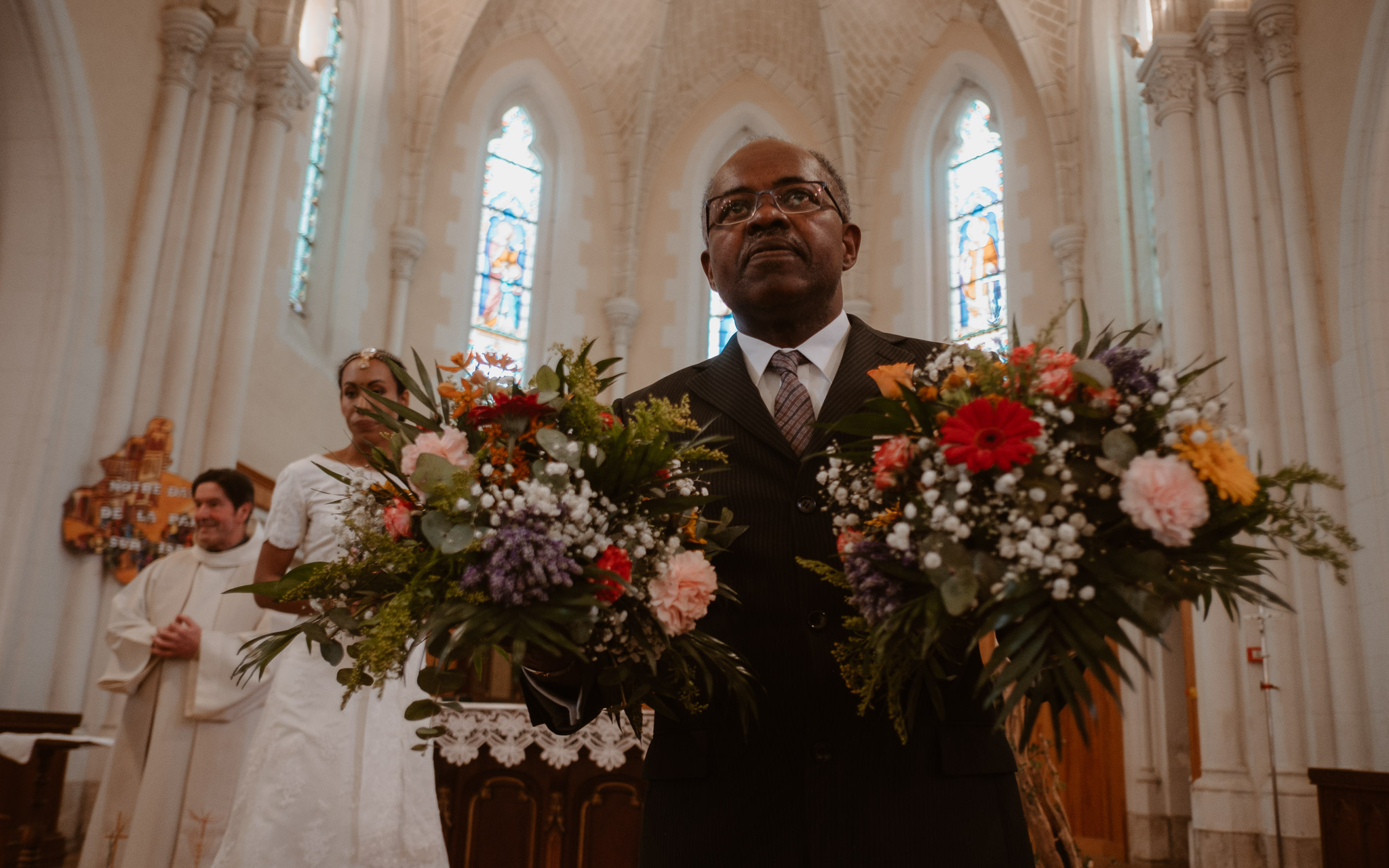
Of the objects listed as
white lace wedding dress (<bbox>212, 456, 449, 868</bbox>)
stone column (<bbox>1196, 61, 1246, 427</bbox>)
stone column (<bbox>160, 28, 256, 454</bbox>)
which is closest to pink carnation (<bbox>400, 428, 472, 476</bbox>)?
white lace wedding dress (<bbox>212, 456, 449, 868</bbox>)

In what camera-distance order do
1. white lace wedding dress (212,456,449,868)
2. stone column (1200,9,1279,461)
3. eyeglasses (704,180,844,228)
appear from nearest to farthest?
1. eyeglasses (704,180,844,228)
2. white lace wedding dress (212,456,449,868)
3. stone column (1200,9,1279,461)

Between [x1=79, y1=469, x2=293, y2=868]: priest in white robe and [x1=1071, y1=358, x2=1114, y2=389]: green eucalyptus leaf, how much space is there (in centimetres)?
327

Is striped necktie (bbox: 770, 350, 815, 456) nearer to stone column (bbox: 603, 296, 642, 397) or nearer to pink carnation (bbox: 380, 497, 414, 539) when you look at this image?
pink carnation (bbox: 380, 497, 414, 539)

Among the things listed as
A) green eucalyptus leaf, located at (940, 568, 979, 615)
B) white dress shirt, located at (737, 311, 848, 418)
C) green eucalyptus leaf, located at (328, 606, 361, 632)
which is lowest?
green eucalyptus leaf, located at (328, 606, 361, 632)

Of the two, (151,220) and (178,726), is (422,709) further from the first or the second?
(151,220)

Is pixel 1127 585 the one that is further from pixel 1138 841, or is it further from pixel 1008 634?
pixel 1138 841

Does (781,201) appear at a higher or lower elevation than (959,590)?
higher

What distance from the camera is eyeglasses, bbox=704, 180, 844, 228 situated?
2.03 m

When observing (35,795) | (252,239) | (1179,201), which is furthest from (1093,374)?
(252,239)

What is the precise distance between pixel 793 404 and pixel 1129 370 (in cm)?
59

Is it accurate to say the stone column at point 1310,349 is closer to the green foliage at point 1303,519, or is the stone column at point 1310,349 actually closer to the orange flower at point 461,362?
the green foliage at point 1303,519

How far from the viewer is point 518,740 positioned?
Result: 498cm

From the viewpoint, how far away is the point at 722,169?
2.12 meters

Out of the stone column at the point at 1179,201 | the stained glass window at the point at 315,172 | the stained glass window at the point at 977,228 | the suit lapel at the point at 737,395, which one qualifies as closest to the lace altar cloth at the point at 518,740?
the suit lapel at the point at 737,395
